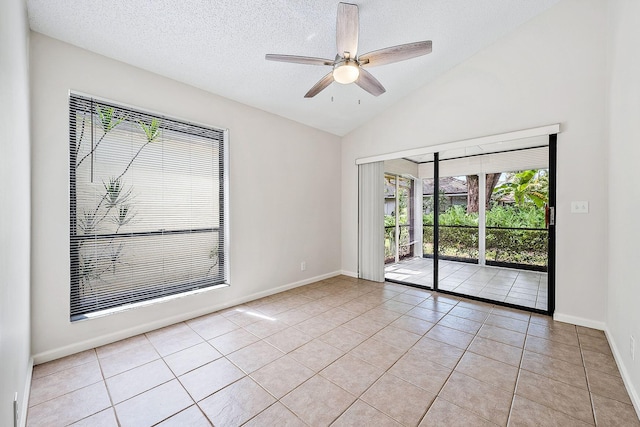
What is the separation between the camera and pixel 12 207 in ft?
4.50

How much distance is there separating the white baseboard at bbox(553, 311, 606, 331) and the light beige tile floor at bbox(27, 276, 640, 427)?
0.11 m

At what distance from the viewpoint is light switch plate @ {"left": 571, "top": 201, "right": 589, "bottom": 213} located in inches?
109

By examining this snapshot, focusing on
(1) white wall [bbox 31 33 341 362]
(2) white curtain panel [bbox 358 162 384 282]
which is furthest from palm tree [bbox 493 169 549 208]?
(1) white wall [bbox 31 33 341 362]

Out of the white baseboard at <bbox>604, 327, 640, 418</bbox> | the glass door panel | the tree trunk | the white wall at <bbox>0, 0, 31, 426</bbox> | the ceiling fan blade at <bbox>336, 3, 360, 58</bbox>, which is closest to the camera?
the white wall at <bbox>0, 0, 31, 426</bbox>

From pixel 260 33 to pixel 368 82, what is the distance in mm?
1085

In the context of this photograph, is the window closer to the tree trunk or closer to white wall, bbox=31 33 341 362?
white wall, bbox=31 33 341 362

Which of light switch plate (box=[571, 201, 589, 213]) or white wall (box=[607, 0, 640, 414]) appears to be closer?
white wall (box=[607, 0, 640, 414])

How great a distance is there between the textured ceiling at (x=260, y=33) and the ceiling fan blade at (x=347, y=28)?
0.50 meters

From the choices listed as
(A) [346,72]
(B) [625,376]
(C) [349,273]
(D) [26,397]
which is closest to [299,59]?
(A) [346,72]

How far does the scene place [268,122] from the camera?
3.79m

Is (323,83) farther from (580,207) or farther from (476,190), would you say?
(476,190)

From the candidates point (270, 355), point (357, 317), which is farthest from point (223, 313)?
point (357, 317)

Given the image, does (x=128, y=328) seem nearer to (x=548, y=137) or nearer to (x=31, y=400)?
(x=31, y=400)

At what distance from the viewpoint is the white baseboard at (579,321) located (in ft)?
8.86
